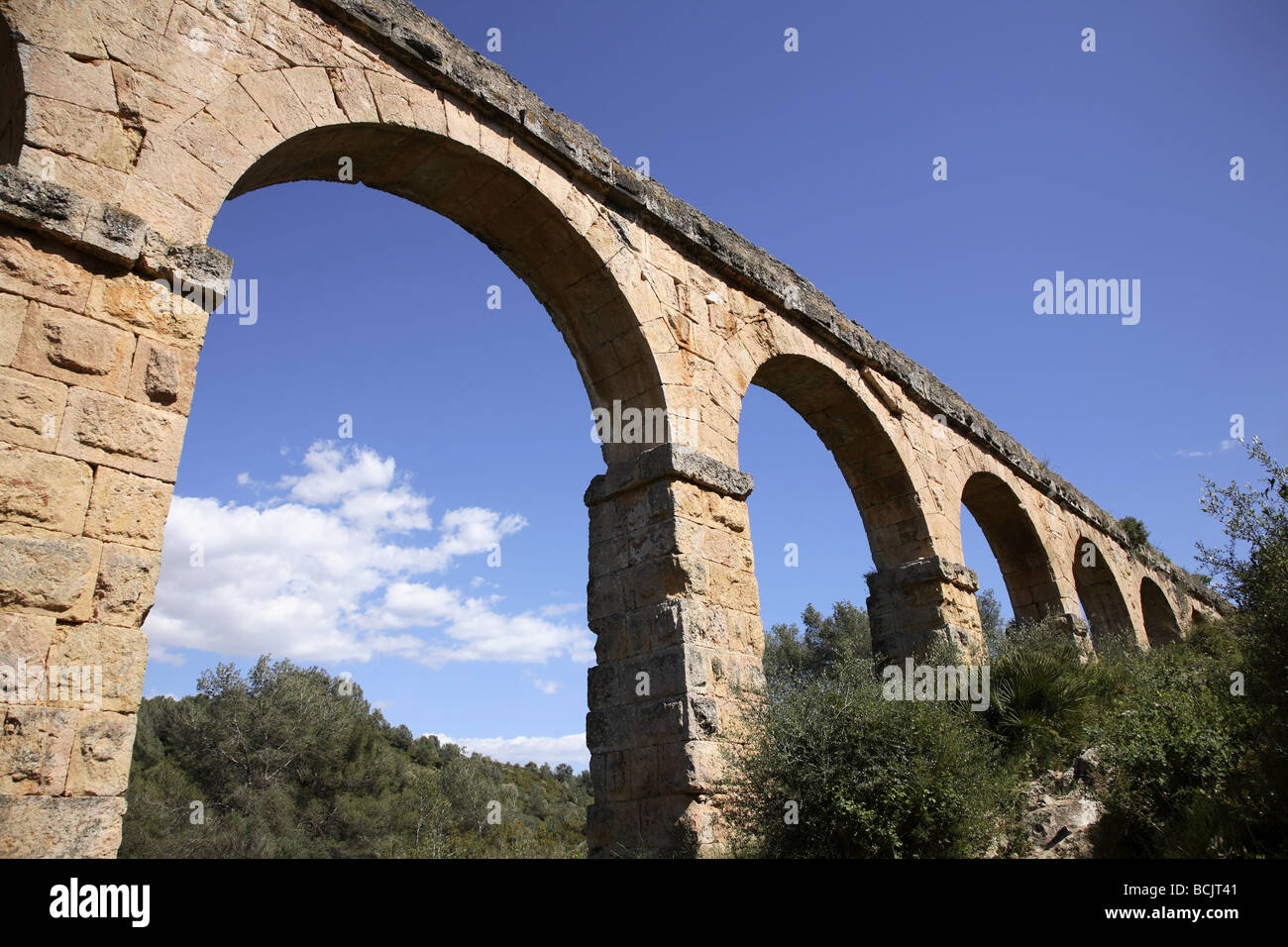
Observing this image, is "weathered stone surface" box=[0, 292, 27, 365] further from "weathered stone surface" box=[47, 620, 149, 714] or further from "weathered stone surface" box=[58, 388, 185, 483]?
"weathered stone surface" box=[47, 620, 149, 714]

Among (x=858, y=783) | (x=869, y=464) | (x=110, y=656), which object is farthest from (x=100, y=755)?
(x=869, y=464)

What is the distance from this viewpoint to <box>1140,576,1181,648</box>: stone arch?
56.5 ft

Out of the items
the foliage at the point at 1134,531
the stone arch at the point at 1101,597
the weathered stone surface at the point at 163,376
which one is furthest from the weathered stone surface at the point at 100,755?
the foliage at the point at 1134,531

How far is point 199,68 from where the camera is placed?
14.6 feet

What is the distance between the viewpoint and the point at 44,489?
3.41 metres

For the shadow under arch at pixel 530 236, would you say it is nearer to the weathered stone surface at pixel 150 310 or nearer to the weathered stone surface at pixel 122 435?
the weathered stone surface at pixel 150 310

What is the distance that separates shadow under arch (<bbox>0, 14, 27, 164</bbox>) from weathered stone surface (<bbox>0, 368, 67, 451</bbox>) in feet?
3.60

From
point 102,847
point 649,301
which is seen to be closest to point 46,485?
point 102,847

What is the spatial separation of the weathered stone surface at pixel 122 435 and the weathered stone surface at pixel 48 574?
38 cm

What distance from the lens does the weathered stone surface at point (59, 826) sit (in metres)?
2.96

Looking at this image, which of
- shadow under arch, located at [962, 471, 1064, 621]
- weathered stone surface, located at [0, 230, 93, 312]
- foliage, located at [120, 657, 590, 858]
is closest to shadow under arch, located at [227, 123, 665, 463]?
weathered stone surface, located at [0, 230, 93, 312]

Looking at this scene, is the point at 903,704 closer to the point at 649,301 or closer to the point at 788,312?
the point at 649,301

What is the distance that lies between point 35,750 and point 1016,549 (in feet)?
42.1
